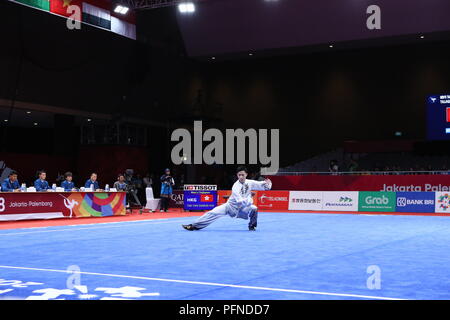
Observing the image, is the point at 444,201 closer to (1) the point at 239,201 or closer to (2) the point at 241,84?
(1) the point at 239,201

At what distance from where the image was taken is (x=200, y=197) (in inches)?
1109

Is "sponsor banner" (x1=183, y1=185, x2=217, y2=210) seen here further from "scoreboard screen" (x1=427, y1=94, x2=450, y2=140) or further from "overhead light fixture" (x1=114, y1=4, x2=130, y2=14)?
"scoreboard screen" (x1=427, y1=94, x2=450, y2=140)

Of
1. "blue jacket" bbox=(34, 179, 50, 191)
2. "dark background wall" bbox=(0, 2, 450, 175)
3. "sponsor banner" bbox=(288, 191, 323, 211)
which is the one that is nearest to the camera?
"blue jacket" bbox=(34, 179, 50, 191)

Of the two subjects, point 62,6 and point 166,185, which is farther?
point 166,185

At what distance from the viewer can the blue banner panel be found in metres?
28.0

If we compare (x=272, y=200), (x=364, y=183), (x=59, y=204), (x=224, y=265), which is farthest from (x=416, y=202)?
(x=224, y=265)

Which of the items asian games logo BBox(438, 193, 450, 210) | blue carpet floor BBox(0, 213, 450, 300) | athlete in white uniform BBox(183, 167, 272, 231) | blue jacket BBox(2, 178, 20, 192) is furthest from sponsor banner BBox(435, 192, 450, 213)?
blue jacket BBox(2, 178, 20, 192)

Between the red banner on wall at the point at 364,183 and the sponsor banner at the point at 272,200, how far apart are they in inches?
80.2

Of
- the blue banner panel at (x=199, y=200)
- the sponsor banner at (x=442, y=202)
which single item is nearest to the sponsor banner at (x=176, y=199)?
the blue banner panel at (x=199, y=200)

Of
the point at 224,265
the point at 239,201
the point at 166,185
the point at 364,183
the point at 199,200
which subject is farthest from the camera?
the point at 364,183

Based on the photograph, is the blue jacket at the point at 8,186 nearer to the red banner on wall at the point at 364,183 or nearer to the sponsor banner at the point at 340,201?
the sponsor banner at the point at 340,201

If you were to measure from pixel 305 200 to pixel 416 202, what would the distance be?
549cm

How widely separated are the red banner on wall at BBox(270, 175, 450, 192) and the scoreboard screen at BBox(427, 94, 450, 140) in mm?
2457
